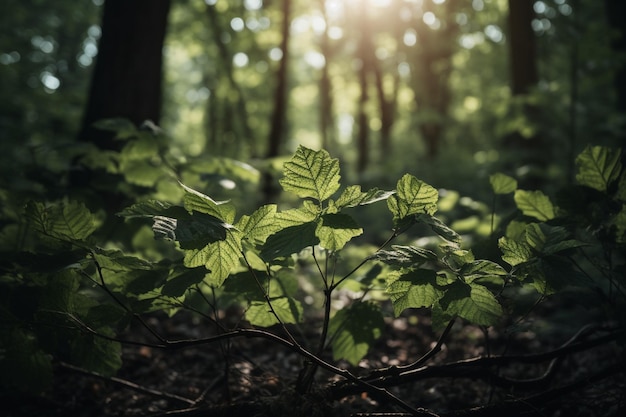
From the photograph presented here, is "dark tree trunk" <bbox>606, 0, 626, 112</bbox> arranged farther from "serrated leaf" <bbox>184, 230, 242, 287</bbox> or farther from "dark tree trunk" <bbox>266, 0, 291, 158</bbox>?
"serrated leaf" <bbox>184, 230, 242, 287</bbox>

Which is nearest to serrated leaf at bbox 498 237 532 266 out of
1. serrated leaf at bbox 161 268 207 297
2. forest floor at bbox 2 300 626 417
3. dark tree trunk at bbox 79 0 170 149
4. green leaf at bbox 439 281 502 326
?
green leaf at bbox 439 281 502 326

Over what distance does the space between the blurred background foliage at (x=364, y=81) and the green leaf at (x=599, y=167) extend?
1329 millimetres

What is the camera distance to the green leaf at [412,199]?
55.4 inches

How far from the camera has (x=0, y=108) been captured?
8.38 meters

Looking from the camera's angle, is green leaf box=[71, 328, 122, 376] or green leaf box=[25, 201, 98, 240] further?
green leaf box=[71, 328, 122, 376]

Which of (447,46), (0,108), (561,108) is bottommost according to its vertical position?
(561,108)

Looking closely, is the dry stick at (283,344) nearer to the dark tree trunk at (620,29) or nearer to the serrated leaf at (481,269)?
the serrated leaf at (481,269)

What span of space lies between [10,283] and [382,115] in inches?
691

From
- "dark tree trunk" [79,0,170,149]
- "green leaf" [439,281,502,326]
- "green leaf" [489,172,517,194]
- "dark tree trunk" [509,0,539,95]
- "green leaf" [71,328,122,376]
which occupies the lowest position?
"green leaf" [71,328,122,376]

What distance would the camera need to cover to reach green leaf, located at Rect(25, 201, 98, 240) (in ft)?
4.59

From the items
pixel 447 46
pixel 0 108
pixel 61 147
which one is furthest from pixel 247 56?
pixel 61 147

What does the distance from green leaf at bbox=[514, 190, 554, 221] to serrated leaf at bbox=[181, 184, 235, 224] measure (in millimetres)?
1155

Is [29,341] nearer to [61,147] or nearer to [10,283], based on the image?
[10,283]

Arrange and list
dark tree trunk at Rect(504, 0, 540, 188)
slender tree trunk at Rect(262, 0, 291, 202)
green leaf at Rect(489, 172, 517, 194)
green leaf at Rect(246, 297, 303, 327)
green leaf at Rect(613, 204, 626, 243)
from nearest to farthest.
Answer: green leaf at Rect(613, 204, 626, 243)
green leaf at Rect(246, 297, 303, 327)
green leaf at Rect(489, 172, 517, 194)
dark tree trunk at Rect(504, 0, 540, 188)
slender tree trunk at Rect(262, 0, 291, 202)
